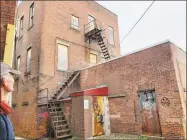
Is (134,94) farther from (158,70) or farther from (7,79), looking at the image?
(7,79)

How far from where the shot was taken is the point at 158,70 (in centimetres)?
871

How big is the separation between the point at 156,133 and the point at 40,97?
769 cm

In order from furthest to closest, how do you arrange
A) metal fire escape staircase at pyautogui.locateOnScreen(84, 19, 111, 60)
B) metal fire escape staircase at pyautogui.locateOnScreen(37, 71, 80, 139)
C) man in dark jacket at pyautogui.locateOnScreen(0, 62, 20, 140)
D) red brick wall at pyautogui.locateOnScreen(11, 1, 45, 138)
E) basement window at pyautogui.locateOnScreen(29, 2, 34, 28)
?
1. metal fire escape staircase at pyautogui.locateOnScreen(84, 19, 111, 60)
2. basement window at pyautogui.locateOnScreen(29, 2, 34, 28)
3. red brick wall at pyautogui.locateOnScreen(11, 1, 45, 138)
4. metal fire escape staircase at pyautogui.locateOnScreen(37, 71, 80, 139)
5. man in dark jacket at pyautogui.locateOnScreen(0, 62, 20, 140)

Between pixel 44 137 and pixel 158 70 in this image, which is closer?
pixel 158 70

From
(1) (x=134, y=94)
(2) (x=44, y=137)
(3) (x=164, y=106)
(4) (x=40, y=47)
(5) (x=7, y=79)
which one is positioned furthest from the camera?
(4) (x=40, y=47)

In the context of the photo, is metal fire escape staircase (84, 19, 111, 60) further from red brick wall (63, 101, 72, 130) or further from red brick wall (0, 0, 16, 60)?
red brick wall (0, 0, 16, 60)

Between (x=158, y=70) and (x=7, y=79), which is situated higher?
(x=158, y=70)

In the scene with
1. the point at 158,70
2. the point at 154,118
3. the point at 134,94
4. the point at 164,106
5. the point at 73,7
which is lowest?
the point at 154,118

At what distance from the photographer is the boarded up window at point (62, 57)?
13.8 metres

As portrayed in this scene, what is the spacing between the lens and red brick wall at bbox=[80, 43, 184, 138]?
7.91m

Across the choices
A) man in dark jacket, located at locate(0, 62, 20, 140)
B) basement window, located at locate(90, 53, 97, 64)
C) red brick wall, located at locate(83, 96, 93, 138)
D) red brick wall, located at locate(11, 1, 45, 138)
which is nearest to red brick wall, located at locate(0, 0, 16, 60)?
man in dark jacket, located at locate(0, 62, 20, 140)

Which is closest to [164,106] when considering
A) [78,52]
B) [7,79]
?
[7,79]

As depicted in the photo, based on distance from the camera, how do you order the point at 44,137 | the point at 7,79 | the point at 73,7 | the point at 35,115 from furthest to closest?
the point at 73,7
the point at 35,115
the point at 44,137
the point at 7,79

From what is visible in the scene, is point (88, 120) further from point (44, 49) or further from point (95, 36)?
point (95, 36)
